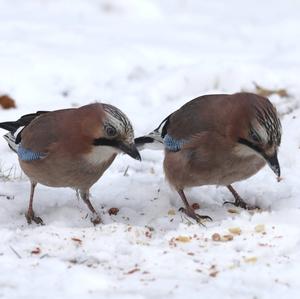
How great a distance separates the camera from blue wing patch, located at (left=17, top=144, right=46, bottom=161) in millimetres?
5359

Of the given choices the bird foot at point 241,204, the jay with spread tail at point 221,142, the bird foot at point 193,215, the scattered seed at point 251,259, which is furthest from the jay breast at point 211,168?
the scattered seed at point 251,259

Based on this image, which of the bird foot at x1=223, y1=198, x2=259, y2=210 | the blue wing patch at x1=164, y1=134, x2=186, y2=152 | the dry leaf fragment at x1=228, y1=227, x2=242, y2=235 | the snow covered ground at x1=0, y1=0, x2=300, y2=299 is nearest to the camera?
the snow covered ground at x1=0, y1=0, x2=300, y2=299

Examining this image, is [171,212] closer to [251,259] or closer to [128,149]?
[128,149]

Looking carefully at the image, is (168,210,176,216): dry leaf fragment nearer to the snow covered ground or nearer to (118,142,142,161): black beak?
the snow covered ground

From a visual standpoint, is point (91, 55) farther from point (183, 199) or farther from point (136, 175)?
point (183, 199)

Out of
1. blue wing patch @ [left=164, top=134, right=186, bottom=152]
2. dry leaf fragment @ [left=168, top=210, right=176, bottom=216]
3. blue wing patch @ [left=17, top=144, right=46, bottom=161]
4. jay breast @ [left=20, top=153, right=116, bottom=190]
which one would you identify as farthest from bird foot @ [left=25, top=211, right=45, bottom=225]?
blue wing patch @ [left=164, top=134, right=186, bottom=152]

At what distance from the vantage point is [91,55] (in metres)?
8.87

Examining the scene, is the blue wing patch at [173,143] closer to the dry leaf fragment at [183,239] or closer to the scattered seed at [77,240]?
the dry leaf fragment at [183,239]

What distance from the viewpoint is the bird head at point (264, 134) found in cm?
495

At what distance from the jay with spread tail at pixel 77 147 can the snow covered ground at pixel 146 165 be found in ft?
0.85

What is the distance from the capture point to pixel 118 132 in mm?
4992

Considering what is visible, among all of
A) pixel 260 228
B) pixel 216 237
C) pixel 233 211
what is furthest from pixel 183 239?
pixel 233 211

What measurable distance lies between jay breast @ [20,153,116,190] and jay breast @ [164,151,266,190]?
0.47 metres

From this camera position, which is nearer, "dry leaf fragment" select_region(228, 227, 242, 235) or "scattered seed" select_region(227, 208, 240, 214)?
"dry leaf fragment" select_region(228, 227, 242, 235)
